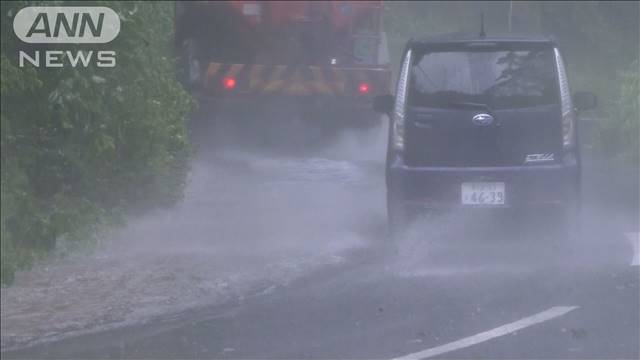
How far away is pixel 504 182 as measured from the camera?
10.2 meters

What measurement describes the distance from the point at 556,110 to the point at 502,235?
4.70 ft

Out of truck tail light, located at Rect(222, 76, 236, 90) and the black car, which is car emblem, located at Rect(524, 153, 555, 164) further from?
truck tail light, located at Rect(222, 76, 236, 90)

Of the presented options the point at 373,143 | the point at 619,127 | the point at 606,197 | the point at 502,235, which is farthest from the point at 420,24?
the point at 502,235

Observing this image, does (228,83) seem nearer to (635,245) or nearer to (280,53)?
(280,53)

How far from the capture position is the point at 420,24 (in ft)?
104

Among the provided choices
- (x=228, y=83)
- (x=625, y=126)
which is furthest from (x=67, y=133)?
(x=625, y=126)

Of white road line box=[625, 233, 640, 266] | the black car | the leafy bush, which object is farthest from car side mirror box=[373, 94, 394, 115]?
the leafy bush

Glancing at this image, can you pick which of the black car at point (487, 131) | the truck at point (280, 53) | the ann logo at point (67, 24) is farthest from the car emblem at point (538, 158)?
the truck at point (280, 53)

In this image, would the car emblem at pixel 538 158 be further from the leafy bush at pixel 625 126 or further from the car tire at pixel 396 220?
the leafy bush at pixel 625 126

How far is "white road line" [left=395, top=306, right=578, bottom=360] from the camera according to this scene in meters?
7.62

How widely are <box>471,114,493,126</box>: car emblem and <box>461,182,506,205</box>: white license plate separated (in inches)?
19.7

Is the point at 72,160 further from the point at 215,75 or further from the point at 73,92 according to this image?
the point at 215,75

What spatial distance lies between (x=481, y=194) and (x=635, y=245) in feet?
5.10

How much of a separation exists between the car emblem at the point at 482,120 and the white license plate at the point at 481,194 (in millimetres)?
501
